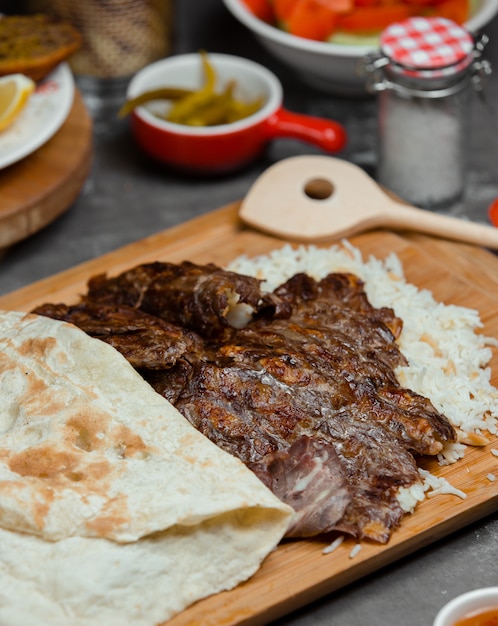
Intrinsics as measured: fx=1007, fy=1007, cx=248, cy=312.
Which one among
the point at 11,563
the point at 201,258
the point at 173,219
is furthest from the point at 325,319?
the point at 173,219

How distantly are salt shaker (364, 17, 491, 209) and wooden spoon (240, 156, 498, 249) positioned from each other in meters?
0.36

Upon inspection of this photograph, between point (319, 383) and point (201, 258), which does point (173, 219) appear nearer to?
point (201, 258)

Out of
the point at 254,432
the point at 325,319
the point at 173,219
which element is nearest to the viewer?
the point at 254,432

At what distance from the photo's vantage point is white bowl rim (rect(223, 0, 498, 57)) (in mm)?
6566

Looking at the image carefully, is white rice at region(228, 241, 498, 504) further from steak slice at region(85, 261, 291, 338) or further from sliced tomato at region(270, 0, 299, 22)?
sliced tomato at region(270, 0, 299, 22)

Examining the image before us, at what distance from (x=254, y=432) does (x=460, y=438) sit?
0.92 m

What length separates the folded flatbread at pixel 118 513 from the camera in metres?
3.49

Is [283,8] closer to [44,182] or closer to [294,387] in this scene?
[44,182]

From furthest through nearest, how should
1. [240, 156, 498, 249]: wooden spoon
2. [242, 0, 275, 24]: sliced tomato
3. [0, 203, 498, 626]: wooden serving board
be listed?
[242, 0, 275, 24]: sliced tomato, [240, 156, 498, 249]: wooden spoon, [0, 203, 498, 626]: wooden serving board

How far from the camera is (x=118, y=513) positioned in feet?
11.7

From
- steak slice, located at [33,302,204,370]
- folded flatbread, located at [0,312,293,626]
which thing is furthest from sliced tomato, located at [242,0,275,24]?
folded flatbread, located at [0,312,293,626]

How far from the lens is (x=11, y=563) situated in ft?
11.6

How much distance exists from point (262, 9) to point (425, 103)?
1.96 metres

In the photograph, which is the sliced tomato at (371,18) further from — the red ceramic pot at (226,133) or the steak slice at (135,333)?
the steak slice at (135,333)
